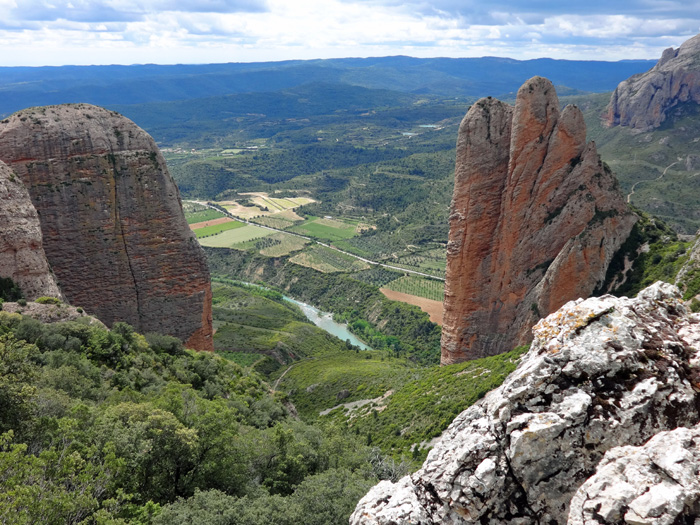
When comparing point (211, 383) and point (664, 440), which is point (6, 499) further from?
point (211, 383)

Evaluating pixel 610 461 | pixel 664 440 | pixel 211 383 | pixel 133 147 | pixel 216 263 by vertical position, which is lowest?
pixel 216 263

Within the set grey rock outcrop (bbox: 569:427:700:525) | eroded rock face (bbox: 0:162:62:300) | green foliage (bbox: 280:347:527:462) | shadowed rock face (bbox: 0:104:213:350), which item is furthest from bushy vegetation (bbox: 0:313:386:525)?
grey rock outcrop (bbox: 569:427:700:525)

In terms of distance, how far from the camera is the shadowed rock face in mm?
44469

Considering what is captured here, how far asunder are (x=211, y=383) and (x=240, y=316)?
59.2 m

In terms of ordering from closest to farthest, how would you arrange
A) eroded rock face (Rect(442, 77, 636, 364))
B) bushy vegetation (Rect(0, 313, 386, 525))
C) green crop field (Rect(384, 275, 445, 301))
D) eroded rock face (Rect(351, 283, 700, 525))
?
eroded rock face (Rect(351, 283, 700, 525)) → bushy vegetation (Rect(0, 313, 386, 525)) → eroded rock face (Rect(442, 77, 636, 364)) → green crop field (Rect(384, 275, 445, 301))

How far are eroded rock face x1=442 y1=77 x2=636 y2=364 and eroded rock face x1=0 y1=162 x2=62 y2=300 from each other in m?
A: 36.8

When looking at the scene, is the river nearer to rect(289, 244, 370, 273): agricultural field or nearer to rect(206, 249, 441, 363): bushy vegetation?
rect(206, 249, 441, 363): bushy vegetation

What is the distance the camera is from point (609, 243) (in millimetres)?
44594

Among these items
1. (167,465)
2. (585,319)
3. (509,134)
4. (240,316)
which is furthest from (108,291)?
(240,316)

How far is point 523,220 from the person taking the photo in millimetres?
47312

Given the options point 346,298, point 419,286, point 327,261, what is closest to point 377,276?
point 346,298

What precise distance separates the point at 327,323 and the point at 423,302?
25.3 meters

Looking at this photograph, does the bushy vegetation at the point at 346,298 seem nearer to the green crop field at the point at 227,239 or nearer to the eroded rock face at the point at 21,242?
the green crop field at the point at 227,239

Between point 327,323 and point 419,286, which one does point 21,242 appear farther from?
point 419,286
